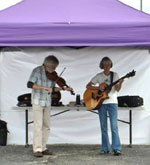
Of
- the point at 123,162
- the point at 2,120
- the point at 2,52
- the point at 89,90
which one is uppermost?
the point at 2,52

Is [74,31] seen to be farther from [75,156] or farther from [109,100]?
[75,156]

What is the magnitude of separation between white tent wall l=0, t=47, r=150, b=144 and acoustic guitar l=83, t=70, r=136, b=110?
94 cm

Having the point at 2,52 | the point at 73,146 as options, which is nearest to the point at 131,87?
the point at 73,146

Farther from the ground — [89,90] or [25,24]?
[25,24]

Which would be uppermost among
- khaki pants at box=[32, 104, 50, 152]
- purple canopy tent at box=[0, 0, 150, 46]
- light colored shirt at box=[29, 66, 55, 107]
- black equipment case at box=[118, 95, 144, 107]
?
purple canopy tent at box=[0, 0, 150, 46]

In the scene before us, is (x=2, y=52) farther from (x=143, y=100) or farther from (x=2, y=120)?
(x=143, y=100)

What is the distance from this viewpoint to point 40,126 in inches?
244

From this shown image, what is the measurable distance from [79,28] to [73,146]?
2.73 metres

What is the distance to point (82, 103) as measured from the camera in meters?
7.02

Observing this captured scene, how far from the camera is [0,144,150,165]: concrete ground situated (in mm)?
6164

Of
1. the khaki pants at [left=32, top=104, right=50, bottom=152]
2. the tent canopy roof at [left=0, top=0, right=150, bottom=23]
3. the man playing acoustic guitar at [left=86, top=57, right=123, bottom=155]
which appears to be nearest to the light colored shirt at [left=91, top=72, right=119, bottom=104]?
the man playing acoustic guitar at [left=86, top=57, right=123, bottom=155]

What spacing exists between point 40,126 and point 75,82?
1.50 metres

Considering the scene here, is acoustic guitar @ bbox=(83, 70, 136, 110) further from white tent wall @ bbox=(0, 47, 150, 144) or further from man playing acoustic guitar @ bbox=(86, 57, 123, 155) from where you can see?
white tent wall @ bbox=(0, 47, 150, 144)

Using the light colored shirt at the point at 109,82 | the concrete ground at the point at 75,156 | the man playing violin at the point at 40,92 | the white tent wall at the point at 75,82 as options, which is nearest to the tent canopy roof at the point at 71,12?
the man playing violin at the point at 40,92
